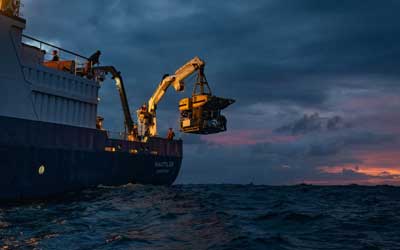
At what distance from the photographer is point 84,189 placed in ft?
88.6

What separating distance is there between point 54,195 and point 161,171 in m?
14.3

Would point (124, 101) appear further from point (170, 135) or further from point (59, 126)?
point (59, 126)

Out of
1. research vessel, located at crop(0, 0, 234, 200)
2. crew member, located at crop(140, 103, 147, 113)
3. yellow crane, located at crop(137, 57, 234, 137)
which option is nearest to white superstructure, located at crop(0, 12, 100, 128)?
research vessel, located at crop(0, 0, 234, 200)

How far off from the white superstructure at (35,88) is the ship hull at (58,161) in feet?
3.01

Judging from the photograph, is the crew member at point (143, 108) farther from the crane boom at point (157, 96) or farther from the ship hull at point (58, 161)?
the ship hull at point (58, 161)

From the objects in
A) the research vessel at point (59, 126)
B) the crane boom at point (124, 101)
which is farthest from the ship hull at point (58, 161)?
the crane boom at point (124, 101)

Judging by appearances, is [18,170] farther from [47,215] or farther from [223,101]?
[223,101]

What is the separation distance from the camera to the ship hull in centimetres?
2109

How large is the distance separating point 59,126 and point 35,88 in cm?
282

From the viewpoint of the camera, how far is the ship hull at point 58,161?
21094 millimetres

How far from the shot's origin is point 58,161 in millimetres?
24516

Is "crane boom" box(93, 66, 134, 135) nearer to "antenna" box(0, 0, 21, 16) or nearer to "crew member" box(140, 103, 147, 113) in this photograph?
"crew member" box(140, 103, 147, 113)

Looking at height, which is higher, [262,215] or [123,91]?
[123,91]

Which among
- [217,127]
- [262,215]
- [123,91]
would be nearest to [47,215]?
[262,215]
